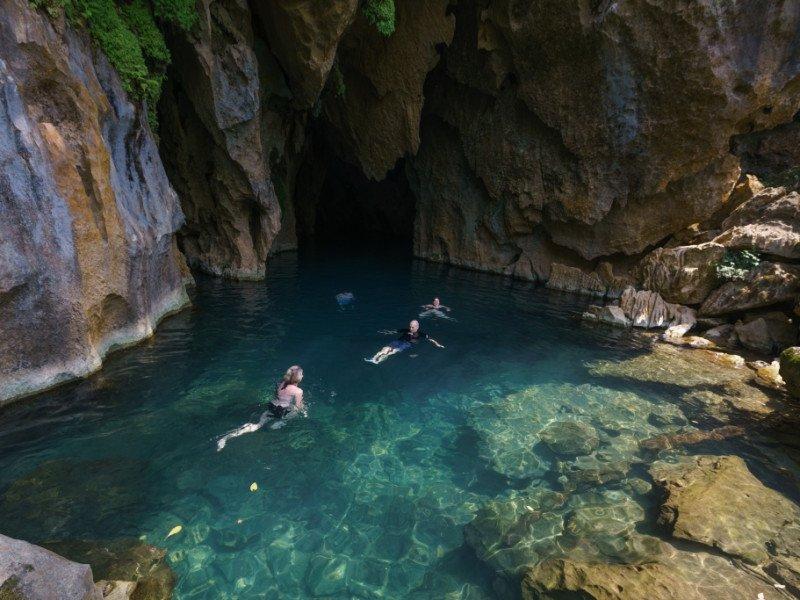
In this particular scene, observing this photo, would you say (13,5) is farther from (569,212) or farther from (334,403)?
(569,212)

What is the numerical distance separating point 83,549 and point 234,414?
312 cm

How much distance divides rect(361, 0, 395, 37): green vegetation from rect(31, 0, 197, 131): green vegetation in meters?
5.78

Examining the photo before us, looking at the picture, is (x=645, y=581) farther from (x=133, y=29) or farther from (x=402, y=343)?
(x=133, y=29)

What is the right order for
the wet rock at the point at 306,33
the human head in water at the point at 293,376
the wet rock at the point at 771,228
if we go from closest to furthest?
1. the human head in water at the point at 293,376
2. the wet rock at the point at 306,33
3. the wet rock at the point at 771,228

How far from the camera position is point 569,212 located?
2097 cm

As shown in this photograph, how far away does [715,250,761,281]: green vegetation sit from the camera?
1494 cm

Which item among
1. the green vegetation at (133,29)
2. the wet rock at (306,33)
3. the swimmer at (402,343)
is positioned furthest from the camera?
the wet rock at (306,33)

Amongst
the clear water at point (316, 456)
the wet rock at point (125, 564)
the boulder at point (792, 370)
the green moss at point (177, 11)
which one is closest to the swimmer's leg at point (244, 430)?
the clear water at point (316, 456)

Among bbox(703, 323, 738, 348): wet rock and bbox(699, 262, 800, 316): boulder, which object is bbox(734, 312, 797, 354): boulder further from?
bbox(699, 262, 800, 316): boulder

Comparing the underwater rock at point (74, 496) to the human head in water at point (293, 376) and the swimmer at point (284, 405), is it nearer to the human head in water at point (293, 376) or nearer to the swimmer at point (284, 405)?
the swimmer at point (284, 405)

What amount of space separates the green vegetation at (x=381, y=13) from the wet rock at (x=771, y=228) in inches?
569

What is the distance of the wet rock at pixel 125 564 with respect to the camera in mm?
4098

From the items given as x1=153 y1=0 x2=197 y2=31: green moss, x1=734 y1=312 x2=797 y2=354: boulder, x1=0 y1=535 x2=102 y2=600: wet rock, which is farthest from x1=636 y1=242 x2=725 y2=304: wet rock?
x1=0 y1=535 x2=102 y2=600: wet rock

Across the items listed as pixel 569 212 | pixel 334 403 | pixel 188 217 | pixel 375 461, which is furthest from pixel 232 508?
pixel 569 212
